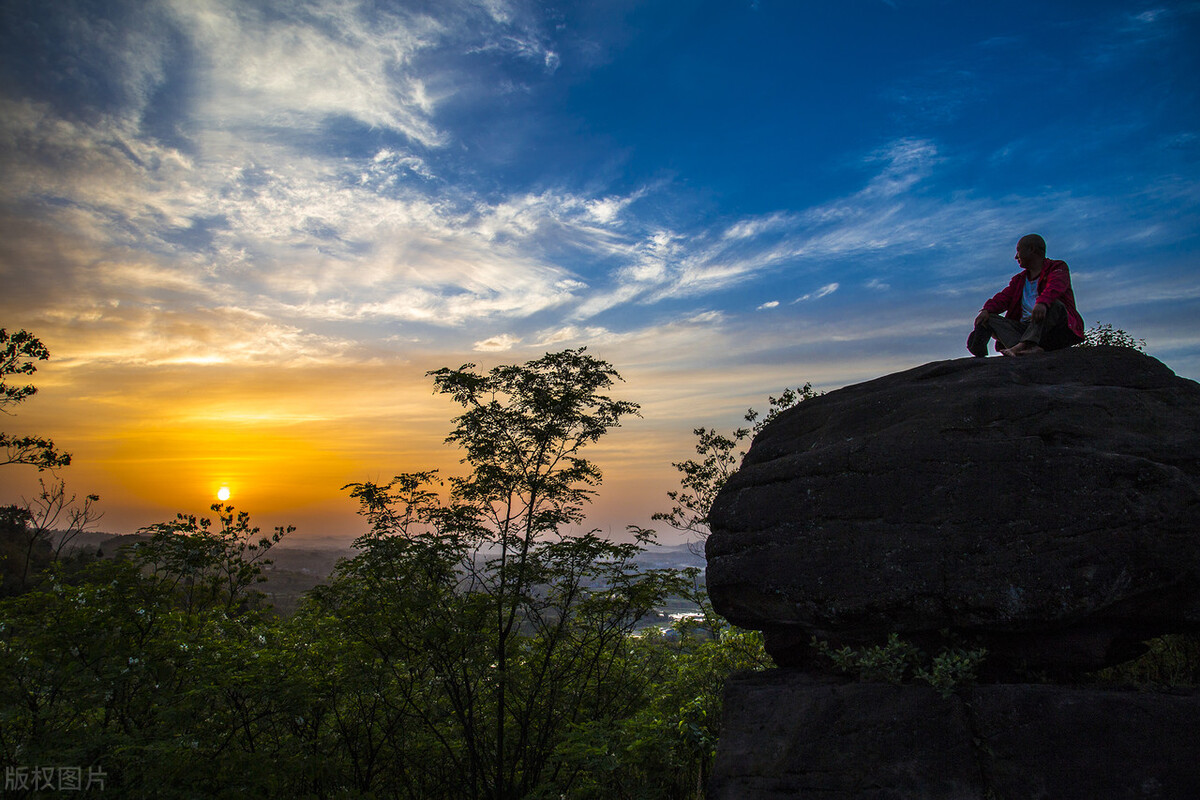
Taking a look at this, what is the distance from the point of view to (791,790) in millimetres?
4648

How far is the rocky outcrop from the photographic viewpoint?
4.12m

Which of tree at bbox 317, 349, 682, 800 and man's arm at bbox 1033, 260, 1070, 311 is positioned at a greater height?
man's arm at bbox 1033, 260, 1070, 311

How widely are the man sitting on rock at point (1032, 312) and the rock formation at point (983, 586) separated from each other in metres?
1.11

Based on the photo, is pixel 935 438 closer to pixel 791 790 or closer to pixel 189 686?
pixel 791 790

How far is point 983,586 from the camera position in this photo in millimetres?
4914

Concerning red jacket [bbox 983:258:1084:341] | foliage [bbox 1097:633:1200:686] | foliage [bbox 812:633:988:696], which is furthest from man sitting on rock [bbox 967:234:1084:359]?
foliage [bbox 812:633:988:696]

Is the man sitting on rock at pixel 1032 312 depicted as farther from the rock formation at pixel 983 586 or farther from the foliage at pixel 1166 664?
the foliage at pixel 1166 664

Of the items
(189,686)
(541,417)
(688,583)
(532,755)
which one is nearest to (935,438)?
(688,583)

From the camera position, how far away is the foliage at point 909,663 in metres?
4.88

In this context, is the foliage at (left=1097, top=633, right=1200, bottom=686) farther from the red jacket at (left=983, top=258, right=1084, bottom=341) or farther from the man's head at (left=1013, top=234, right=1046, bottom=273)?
the man's head at (left=1013, top=234, right=1046, bottom=273)

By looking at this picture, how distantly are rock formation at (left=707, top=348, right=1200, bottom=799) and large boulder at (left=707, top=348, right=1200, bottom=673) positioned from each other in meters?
0.02

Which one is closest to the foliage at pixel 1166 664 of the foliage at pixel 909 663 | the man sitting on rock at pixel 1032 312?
the foliage at pixel 909 663

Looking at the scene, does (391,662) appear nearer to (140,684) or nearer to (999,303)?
(140,684)

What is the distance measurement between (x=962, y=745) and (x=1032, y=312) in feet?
18.9
